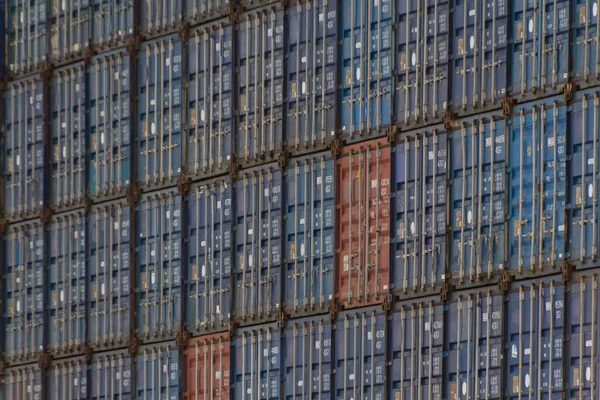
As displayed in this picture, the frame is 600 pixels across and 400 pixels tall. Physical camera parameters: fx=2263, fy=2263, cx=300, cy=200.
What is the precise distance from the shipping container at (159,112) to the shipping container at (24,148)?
5369 millimetres

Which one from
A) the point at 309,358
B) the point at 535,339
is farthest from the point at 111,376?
the point at 535,339

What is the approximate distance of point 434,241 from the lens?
67.9m

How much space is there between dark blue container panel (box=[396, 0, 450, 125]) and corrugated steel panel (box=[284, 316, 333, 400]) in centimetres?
718

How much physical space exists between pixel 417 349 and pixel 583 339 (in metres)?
6.72

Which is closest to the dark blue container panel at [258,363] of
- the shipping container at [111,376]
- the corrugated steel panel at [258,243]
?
the corrugated steel panel at [258,243]

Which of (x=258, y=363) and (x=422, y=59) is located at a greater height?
(x=422, y=59)

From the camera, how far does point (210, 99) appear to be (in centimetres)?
7606

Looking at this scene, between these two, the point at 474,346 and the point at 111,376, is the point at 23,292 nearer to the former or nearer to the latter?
the point at 111,376

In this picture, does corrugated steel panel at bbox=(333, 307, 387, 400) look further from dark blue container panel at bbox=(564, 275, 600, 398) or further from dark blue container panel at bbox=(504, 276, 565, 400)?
dark blue container panel at bbox=(564, 275, 600, 398)

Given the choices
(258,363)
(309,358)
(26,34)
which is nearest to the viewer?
(309,358)

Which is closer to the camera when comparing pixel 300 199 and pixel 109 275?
pixel 300 199

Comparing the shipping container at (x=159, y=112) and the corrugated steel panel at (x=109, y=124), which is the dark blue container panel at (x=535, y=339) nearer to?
the shipping container at (x=159, y=112)

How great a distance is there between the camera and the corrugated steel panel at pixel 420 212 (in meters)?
67.9

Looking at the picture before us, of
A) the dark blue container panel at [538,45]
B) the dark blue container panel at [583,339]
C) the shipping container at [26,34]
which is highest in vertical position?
the shipping container at [26,34]
